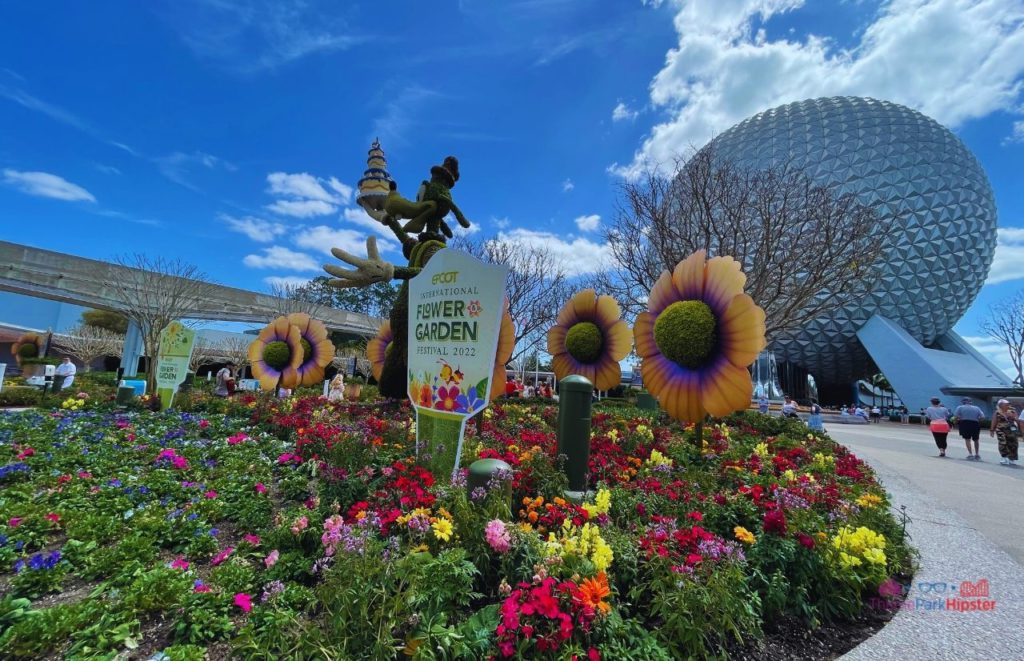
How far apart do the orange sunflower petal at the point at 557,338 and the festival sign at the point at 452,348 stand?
14.9ft

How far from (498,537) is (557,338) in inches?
272

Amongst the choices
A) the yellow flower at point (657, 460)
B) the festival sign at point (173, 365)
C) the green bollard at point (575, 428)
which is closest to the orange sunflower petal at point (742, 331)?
the yellow flower at point (657, 460)

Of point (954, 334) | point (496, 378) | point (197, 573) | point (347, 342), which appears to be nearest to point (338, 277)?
point (496, 378)

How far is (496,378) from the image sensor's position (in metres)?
6.30

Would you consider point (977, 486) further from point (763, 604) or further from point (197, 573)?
point (197, 573)

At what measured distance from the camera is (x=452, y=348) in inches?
187

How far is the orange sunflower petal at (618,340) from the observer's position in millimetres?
8407

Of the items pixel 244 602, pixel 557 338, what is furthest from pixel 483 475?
pixel 557 338

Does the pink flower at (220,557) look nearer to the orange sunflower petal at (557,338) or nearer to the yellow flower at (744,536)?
the yellow flower at (744,536)

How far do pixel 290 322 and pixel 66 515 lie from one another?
29.4 feet

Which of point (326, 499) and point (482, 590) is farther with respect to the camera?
point (326, 499)

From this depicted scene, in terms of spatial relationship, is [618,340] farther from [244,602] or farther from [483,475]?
[244,602]

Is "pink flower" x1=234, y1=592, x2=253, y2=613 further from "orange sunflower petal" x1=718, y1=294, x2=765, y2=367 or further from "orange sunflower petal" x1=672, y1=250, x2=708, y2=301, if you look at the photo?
"orange sunflower petal" x1=672, y1=250, x2=708, y2=301

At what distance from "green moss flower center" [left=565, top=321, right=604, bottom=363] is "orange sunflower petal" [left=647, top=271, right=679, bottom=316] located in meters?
2.05
